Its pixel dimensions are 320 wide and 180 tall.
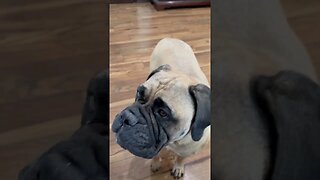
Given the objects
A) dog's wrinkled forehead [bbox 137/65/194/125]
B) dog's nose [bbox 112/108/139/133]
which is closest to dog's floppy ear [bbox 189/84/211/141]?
dog's wrinkled forehead [bbox 137/65/194/125]

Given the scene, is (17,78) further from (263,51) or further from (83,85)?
(263,51)

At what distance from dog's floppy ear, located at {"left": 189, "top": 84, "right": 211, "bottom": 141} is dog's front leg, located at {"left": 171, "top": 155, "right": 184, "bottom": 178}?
0.19 meters

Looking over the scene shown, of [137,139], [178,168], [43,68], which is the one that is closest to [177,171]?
[178,168]

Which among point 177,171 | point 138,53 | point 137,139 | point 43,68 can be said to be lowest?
point 177,171

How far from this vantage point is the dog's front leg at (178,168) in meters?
1.15

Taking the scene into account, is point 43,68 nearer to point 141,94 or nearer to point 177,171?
point 141,94

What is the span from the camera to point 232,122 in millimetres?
551

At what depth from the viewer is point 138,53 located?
1110mm

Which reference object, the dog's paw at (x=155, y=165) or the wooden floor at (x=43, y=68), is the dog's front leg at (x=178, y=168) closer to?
the dog's paw at (x=155, y=165)

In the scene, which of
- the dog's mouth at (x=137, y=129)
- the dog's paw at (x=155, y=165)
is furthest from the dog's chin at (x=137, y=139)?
the dog's paw at (x=155, y=165)

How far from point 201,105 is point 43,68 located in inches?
23.1

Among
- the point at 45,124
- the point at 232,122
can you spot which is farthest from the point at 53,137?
the point at 232,122

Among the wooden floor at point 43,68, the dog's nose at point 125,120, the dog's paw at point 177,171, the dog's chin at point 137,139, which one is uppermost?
the wooden floor at point 43,68

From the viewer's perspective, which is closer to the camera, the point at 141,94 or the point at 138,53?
the point at 141,94
